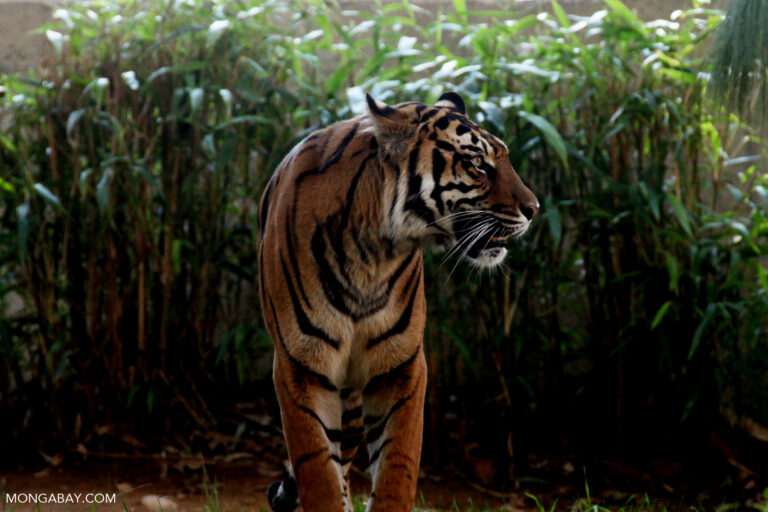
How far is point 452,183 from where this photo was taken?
7.63ft

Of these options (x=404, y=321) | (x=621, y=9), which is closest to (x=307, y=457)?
(x=404, y=321)

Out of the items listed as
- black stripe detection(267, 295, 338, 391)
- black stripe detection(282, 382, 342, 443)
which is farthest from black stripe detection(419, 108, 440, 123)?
black stripe detection(282, 382, 342, 443)

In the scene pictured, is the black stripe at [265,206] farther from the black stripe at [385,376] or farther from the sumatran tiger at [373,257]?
the black stripe at [385,376]

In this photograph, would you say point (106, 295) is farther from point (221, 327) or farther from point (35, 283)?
point (221, 327)

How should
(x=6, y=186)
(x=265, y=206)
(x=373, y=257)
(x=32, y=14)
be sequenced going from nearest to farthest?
(x=373, y=257), (x=265, y=206), (x=6, y=186), (x=32, y=14)

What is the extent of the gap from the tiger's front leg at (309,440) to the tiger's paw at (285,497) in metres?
0.48

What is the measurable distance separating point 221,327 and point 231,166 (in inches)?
36.0

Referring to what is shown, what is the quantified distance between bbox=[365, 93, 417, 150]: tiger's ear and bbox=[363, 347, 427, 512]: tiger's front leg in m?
0.61

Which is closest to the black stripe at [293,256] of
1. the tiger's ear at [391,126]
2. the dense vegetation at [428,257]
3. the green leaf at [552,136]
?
the tiger's ear at [391,126]

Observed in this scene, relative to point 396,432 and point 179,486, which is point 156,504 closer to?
point 179,486

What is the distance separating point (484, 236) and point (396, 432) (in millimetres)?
601

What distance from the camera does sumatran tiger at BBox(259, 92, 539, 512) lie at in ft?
7.64

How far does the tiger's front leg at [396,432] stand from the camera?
2381mm

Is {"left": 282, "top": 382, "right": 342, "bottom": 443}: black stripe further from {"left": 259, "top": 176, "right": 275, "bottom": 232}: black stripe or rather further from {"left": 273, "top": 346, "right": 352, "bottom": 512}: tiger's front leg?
{"left": 259, "top": 176, "right": 275, "bottom": 232}: black stripe
